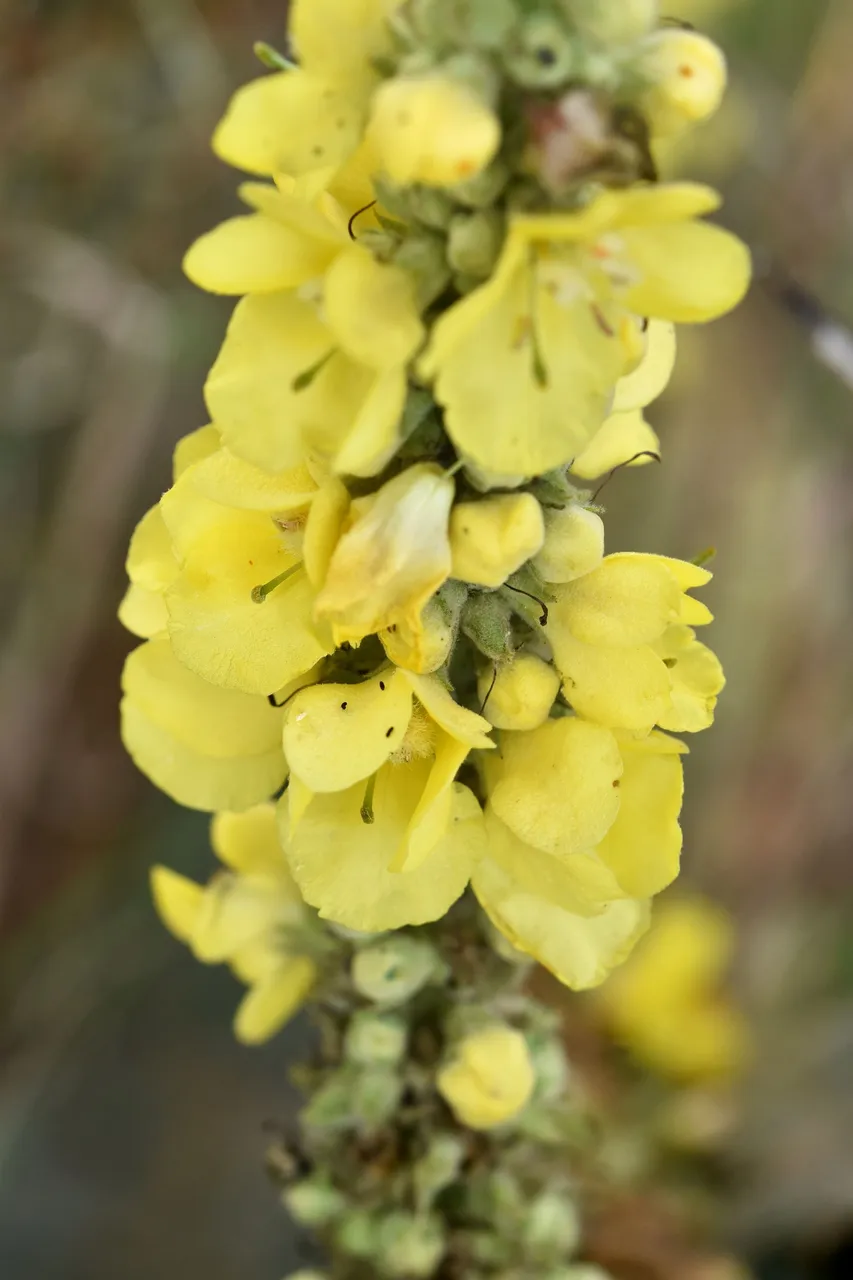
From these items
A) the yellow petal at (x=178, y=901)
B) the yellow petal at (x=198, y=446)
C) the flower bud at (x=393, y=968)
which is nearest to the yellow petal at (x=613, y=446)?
the yellow petal at (x=198, y=446)

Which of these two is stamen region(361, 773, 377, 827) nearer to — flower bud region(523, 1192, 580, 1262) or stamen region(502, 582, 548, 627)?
stamen region(502, 582, 548, 627)

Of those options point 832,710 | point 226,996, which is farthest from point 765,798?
point 226,996

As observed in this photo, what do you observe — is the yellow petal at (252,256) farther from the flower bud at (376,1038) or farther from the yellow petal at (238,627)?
the flower bud at (376,1038)

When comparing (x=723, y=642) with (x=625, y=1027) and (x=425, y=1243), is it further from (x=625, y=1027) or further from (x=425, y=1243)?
(x=425, y=1243)

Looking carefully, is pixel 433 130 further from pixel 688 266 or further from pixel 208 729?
pixel 208 729

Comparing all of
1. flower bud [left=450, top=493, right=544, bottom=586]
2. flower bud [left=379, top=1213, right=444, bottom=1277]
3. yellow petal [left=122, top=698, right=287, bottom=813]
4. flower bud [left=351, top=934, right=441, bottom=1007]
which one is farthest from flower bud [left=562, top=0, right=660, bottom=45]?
flower bud [left=379, top=1213, right=444, bottom=1277]

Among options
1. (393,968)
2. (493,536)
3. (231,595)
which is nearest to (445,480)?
(493,536)

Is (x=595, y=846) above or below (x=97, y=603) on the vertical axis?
above

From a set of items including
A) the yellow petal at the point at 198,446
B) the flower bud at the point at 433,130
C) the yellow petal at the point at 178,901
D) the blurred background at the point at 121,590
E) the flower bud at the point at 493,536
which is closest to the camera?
the flower bud at the point at 433,130
